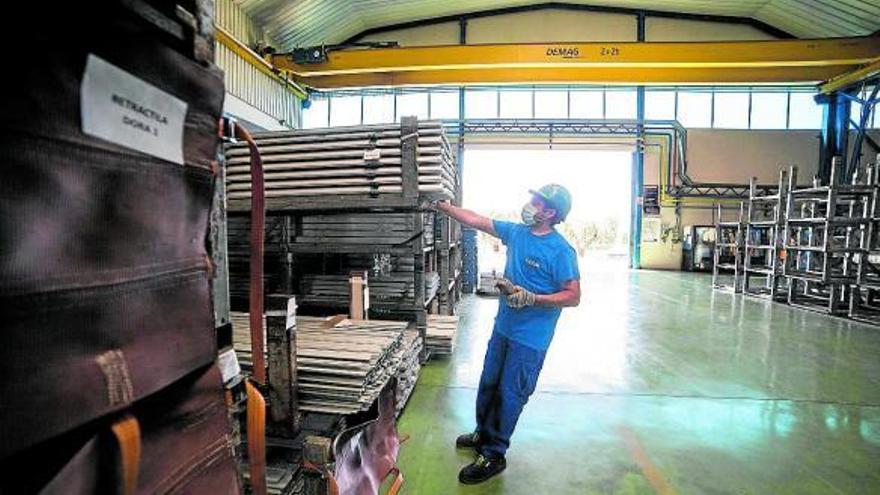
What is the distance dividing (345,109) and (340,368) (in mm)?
15356

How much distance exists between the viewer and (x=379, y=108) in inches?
632

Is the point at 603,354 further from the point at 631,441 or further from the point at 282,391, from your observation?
the point at 282,391

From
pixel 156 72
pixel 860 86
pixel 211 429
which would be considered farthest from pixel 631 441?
pixel 860 86

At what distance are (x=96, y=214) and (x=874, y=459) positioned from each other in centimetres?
446

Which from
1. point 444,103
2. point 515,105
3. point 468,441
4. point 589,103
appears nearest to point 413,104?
point 444,103

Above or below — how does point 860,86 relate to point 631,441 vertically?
above

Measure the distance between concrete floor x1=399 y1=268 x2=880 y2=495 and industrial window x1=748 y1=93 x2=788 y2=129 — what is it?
38.1 ft

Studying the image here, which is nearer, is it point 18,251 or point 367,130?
Answer: point 18,251

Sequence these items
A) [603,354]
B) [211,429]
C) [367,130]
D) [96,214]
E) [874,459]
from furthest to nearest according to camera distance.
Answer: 1. [603,354]
2. [367,130]
3. [874,459]
4. [211,429]
5. [96,214]

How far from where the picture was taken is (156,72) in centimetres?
79

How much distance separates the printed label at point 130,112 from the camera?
0.66 m

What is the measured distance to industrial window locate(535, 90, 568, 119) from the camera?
621 inches

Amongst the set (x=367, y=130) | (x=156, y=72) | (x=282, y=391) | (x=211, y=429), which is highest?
(x=367, y=130)

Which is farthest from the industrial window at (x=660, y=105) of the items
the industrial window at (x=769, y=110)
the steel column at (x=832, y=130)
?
the steel column at (x=832, y=130)
